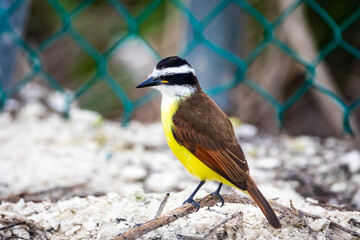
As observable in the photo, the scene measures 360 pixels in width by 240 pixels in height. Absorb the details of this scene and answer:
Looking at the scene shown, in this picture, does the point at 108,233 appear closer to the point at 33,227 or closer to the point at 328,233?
the point at 33,227

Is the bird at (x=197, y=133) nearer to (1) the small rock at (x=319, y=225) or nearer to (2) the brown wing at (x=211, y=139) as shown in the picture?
(2) the brown wing at (x=211, y=139)

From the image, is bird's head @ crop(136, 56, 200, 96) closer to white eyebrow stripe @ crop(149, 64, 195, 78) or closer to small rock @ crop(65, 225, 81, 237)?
white eyebrow stripe @ crop(149, 64, 195, 78)

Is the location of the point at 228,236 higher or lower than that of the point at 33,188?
lower

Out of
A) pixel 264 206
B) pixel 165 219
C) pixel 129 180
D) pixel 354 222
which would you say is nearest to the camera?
pixel 165 219

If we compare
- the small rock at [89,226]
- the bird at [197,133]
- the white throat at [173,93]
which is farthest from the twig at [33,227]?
the white throat at [173,93]

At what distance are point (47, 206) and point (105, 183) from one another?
2.58ft

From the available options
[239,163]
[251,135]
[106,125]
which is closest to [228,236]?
[239,163]

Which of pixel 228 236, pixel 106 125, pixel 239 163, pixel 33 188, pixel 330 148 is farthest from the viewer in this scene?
pixel 106 125

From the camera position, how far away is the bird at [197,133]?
2.54 meters

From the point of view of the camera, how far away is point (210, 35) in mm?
4219

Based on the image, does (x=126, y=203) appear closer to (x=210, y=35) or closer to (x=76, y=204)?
(x=76, y=204)

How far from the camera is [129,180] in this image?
356 cm

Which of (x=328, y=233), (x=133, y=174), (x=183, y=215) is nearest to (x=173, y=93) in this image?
(x=183, y=215)

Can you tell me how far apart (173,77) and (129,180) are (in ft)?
3.20
